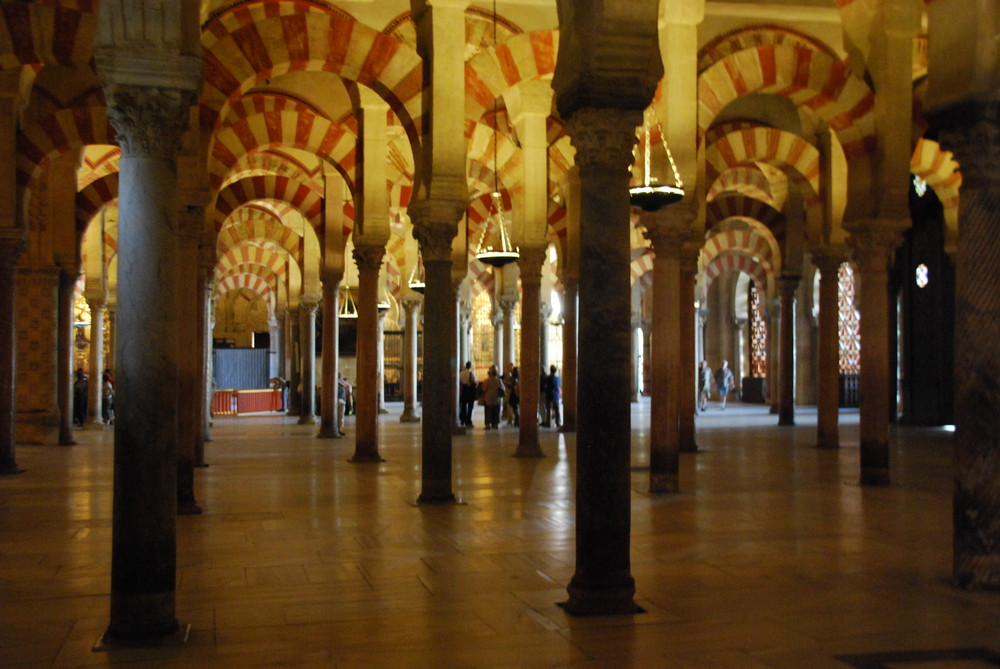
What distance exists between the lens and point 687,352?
10227 millimetres

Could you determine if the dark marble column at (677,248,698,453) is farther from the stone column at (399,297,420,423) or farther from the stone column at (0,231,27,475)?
the stone column at (399,297,420,423)

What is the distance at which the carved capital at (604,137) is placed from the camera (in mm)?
4184

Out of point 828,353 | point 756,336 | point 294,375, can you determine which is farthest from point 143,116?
Result: point 756,336

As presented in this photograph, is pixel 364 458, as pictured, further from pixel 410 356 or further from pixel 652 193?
pixel 410 356

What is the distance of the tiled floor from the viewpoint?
3.53 meters

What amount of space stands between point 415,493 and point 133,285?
4.26 metres

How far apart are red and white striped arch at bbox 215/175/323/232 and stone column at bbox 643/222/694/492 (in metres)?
7.25

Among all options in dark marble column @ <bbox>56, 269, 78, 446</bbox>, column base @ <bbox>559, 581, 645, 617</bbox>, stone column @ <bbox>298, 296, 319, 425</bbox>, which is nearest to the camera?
column base @ <bbox>559, 581, 645, 617</bbox>

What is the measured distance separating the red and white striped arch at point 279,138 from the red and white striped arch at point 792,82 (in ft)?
12.8

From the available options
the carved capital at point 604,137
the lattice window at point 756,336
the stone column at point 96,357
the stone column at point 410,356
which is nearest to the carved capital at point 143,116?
the carved capital at point 604,137

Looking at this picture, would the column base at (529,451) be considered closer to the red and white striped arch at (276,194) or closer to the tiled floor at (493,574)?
the tiled floor at (493,574)

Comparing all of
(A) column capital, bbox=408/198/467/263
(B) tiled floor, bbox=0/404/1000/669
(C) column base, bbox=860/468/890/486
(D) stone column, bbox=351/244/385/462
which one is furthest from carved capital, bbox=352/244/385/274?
(C) column base, bbox=860/468/890/486

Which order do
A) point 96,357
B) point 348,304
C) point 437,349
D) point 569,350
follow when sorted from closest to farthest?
point 437,349 → point 569,350 → point 96,357 → point 348,304

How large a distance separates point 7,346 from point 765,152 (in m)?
8.65
